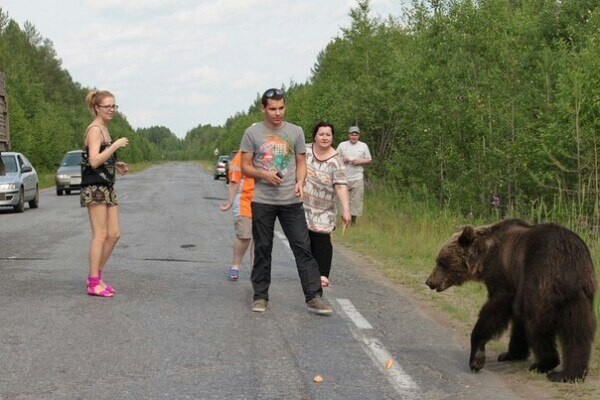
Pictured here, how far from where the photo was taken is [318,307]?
7645mm

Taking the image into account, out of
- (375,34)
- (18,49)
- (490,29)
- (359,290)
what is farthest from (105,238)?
(18,49)

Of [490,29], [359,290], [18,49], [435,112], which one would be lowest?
[359,290]

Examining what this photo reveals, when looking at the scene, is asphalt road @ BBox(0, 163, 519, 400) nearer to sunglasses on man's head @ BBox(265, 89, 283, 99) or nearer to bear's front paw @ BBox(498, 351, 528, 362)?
bear's front paw @ BBox(498, 351, 528, 362)

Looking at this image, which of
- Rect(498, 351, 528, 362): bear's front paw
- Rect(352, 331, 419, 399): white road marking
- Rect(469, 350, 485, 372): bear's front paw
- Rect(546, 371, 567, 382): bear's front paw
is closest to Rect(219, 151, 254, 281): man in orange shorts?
Rect(352, 331, 419, 399): white road marking

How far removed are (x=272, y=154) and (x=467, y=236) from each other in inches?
93.3

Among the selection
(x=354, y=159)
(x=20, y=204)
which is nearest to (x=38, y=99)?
(x=20, y=204)

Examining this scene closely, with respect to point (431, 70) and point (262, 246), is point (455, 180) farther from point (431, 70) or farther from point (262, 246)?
point (262, 246)

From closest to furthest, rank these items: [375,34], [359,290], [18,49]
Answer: [359,290] → [375,34] → [18,49]

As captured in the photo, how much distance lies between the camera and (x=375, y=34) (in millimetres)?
25047

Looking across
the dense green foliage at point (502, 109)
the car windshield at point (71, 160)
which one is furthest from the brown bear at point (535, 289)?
the car windshield at point (71, 160)

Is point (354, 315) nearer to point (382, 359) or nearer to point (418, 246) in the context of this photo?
point (382, 359)

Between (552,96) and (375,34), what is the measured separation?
1149cm

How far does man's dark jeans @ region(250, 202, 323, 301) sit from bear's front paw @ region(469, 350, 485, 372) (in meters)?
2.27

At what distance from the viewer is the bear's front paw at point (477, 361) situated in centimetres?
560
